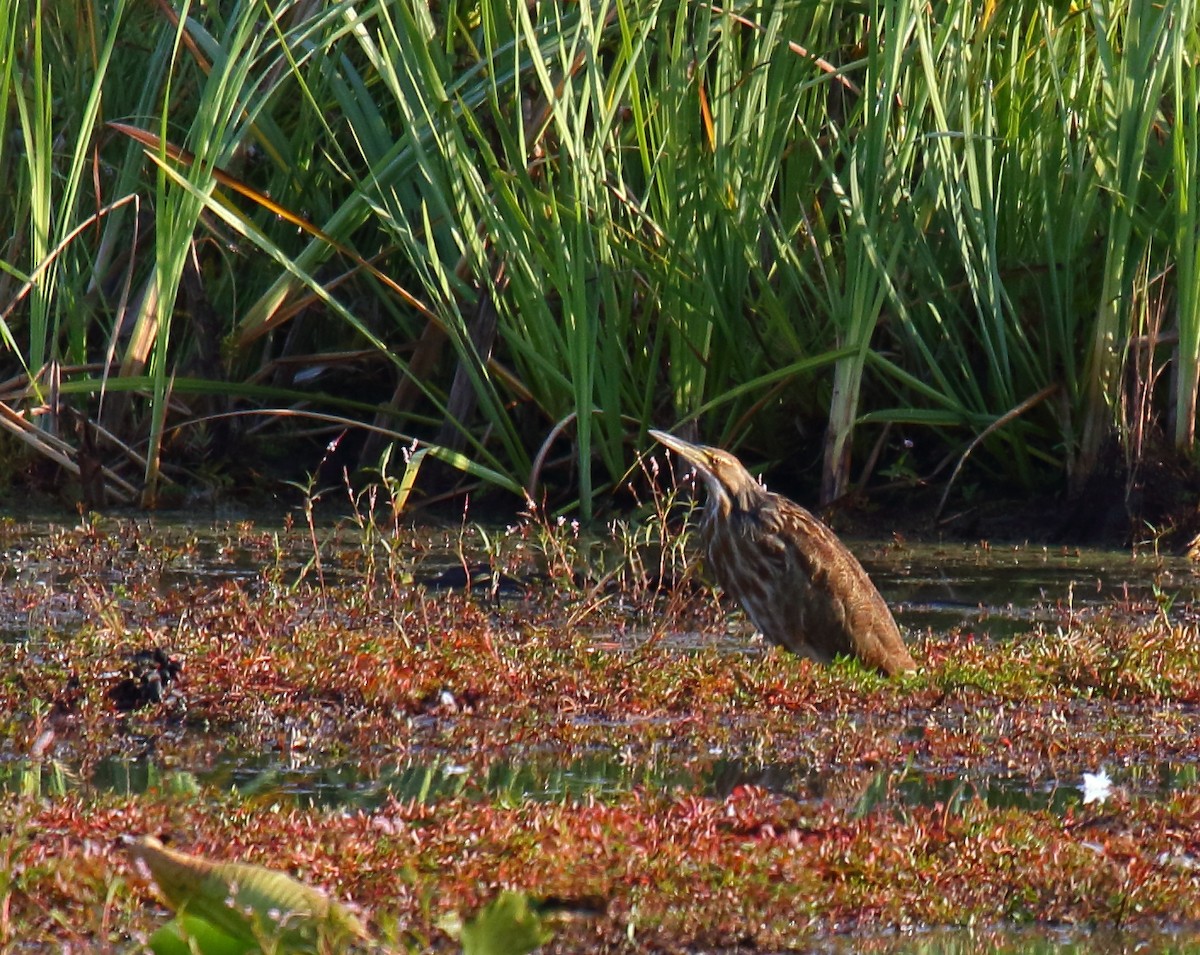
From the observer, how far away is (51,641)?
19.1ft

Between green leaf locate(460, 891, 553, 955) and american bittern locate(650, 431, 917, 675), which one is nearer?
green leaf locate(460, 891, 553, 955)

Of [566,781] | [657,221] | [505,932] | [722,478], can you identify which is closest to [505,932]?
[505,932]

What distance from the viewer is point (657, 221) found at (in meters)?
8.31

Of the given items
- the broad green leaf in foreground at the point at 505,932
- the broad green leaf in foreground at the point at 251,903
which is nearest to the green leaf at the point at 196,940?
the broad green leaf in foreground at the point at 251,903

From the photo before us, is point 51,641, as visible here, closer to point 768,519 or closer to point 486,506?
point 768,519

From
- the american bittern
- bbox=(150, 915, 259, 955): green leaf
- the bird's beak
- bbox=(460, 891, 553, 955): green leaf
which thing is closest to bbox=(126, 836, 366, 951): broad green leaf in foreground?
bbox=(150, 915, 259, 955): green leaf

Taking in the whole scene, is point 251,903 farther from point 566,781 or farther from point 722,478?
point 722,478

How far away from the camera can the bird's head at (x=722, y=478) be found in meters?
6.55

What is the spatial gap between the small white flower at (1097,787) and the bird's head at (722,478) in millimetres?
1923

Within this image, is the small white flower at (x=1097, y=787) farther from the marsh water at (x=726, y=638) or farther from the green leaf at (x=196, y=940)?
the green leaf at (x=196, y=940)

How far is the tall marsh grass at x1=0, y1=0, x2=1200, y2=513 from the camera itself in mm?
7828

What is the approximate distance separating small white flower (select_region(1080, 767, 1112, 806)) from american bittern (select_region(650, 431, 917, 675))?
1.11 m

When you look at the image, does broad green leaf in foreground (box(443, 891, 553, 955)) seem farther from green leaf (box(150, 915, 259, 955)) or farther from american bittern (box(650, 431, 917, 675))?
american bittern (box(650, 431, 917, 675))

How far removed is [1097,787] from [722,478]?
2.18m
